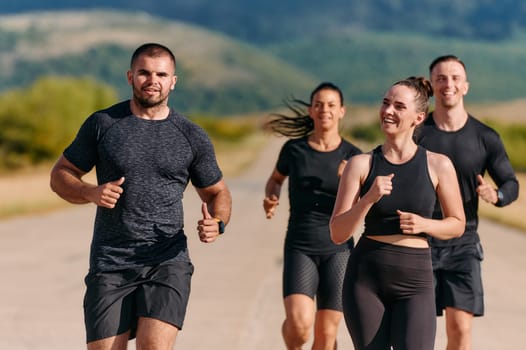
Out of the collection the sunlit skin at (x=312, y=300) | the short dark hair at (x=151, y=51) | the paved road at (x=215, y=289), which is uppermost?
the short dark hair at (x=151, y=51)

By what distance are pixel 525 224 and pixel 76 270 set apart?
11828mm

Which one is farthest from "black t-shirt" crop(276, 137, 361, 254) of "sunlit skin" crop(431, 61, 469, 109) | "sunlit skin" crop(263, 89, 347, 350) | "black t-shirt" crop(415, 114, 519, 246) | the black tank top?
the black tank top

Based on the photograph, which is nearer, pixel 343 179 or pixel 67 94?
pixel 343 179

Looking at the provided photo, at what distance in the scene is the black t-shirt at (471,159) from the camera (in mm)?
7281

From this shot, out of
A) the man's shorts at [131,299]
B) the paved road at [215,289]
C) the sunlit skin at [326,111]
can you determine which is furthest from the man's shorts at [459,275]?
the paved road at [215,289]

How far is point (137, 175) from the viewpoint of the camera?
5.71 metres

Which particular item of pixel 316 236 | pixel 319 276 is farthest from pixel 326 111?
pixel 319 276

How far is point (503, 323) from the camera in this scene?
11.2 meters

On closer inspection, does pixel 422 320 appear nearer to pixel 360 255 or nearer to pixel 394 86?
pixel 360 255

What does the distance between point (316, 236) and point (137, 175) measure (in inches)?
90.5

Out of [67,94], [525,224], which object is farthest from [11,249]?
[67,94]

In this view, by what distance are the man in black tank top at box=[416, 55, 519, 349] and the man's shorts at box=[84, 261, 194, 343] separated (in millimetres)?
2193

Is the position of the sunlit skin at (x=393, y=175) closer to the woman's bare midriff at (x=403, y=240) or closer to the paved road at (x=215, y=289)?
the woman's bare midriff at (x=403, y=240)

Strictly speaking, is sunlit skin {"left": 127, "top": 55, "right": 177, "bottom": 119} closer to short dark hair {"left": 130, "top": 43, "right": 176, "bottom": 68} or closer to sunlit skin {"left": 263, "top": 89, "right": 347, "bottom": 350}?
short dark hair {"left": 130, "top": 43, "right": 176, "bottom": 68}
